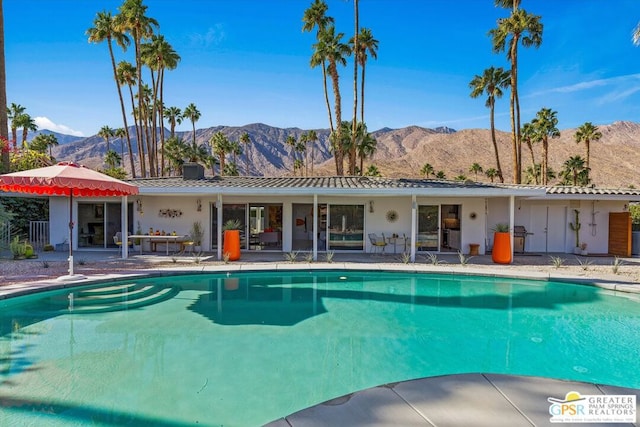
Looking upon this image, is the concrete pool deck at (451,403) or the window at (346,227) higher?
the window at (346,227)

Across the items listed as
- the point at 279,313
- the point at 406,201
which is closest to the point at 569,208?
the point at 406,201

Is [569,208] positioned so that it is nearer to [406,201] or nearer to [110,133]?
[406,201]

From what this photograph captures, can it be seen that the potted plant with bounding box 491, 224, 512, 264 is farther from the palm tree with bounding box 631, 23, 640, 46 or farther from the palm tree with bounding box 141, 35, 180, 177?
the palm tree with bounding box 141, 35, 180, 177

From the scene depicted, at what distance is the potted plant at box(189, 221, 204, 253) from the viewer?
48.7 feet

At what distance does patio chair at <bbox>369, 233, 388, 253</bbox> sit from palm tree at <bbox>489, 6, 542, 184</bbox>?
11706mm

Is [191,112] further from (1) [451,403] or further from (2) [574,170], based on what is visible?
(1) [451,403]

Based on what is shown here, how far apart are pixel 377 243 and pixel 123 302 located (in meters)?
9.35

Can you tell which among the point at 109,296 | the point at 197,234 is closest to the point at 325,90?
the point at 197,234

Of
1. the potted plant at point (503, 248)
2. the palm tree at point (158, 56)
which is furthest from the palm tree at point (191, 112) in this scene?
the potted plant at point (503, 248)

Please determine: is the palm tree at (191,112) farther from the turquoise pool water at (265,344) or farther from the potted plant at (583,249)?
the potted plant at (583,249)

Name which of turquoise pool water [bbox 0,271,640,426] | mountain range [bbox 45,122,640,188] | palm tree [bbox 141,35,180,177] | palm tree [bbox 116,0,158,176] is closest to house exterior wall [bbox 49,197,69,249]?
turquoise pool water [bbox 0,271,640,426]

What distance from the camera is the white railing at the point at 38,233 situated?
15.5 metres

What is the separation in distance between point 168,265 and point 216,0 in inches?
414

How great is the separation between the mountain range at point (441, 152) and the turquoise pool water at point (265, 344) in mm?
45884
